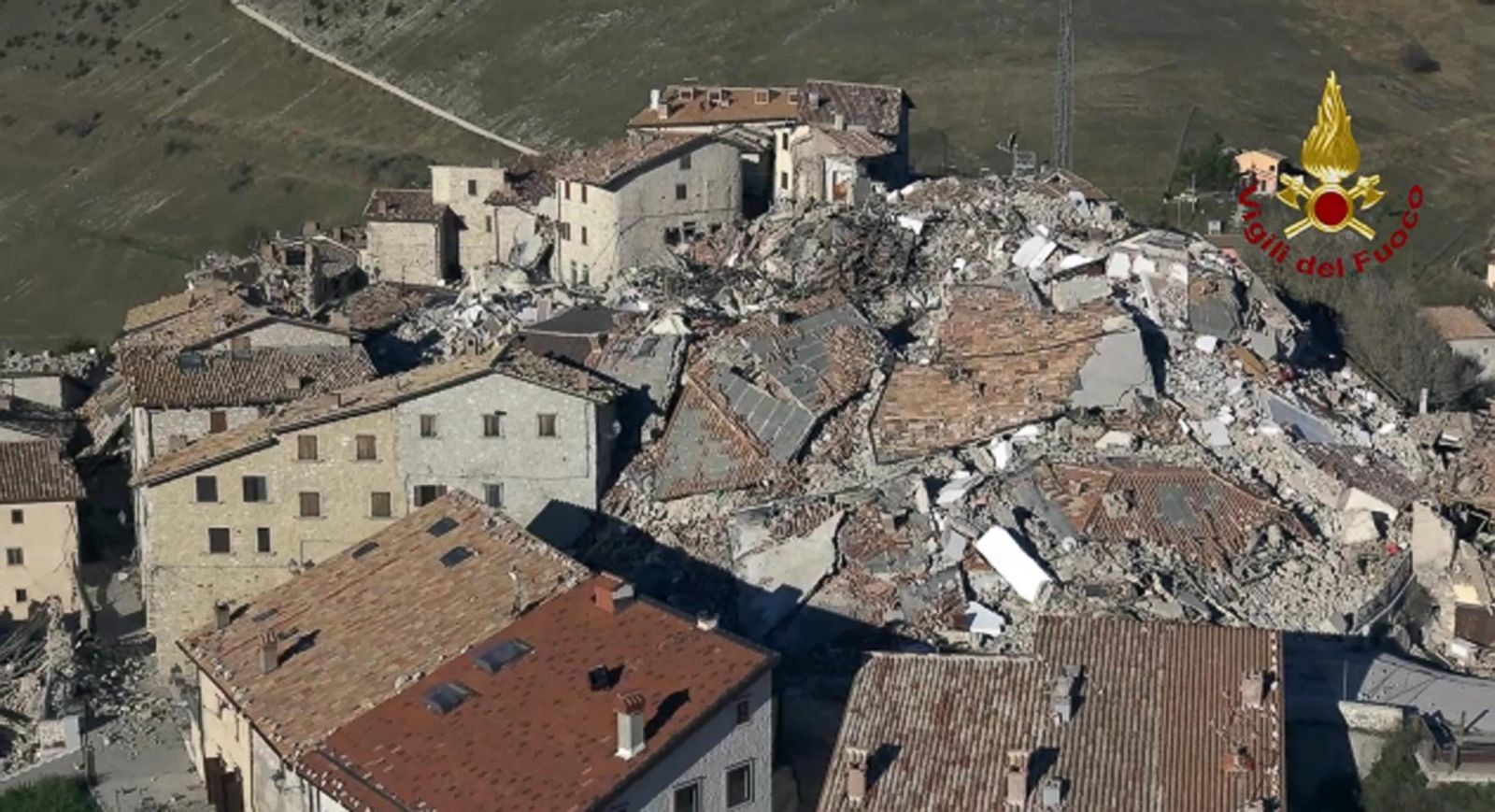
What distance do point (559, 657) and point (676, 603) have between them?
23.8 ft

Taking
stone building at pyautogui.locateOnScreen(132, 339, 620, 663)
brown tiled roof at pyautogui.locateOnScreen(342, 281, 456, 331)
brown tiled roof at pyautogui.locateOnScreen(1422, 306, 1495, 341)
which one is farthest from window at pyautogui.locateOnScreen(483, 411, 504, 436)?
brown tiled roof at pyautogui.locateOnScreen(1422, 306, 1495, 341)

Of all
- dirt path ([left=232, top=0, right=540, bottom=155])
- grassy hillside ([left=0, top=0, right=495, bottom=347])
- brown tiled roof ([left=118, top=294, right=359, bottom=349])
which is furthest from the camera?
dirt path ([left=232, top=0, right=540, bottom=155])

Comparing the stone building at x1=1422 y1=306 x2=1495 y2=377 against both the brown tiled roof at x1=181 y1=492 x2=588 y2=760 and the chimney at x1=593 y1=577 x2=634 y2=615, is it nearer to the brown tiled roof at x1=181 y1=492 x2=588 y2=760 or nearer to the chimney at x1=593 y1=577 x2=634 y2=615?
the brown tiled roof at x1=181 y1=492 x2=588 y2=760

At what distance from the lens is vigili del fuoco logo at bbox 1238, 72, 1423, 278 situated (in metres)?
61.1

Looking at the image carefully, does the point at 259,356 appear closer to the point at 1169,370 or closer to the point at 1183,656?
the point at 1169,370

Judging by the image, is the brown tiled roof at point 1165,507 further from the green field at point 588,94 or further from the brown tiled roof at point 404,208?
the green field at point 588,94

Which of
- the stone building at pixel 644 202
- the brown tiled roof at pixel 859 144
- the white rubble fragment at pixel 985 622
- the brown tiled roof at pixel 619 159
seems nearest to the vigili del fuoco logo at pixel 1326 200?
the brown tiled roof at pixel 859 144

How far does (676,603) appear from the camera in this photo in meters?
38.2

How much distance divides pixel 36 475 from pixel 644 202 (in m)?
16.0

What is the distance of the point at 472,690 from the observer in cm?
3062

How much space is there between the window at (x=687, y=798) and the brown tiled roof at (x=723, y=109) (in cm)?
3318

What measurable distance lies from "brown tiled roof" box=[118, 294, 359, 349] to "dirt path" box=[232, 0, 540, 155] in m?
44.0

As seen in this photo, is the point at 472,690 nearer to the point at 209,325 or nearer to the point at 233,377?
the point at 233,377

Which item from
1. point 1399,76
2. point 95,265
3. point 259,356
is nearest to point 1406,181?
point 1399,76
